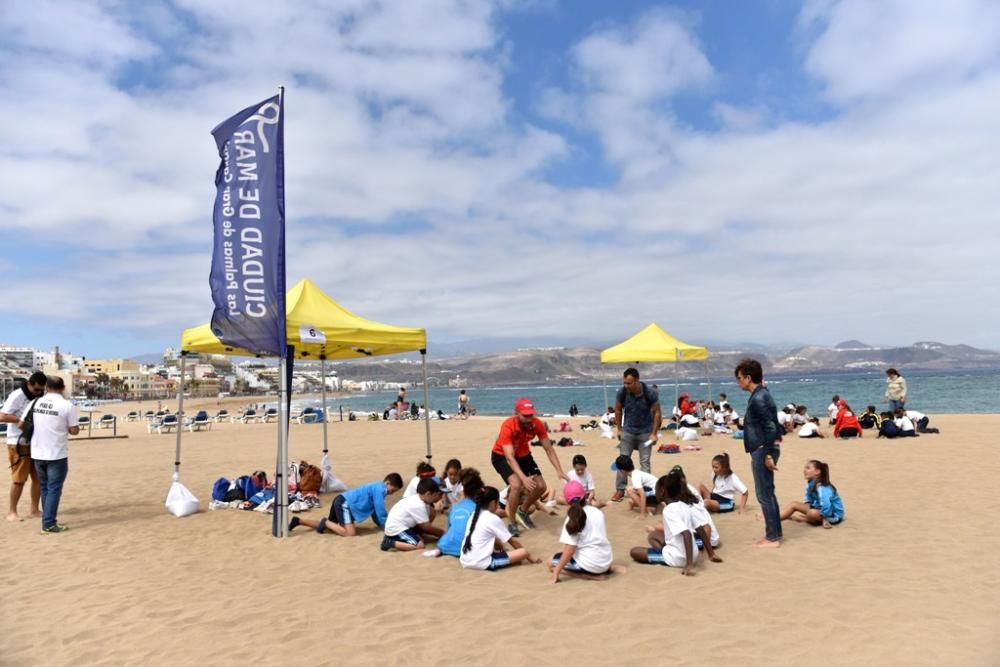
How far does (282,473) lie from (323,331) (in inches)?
73.1

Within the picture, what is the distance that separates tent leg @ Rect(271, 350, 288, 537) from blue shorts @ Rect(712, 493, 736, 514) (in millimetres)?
4810

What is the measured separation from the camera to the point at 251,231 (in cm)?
627

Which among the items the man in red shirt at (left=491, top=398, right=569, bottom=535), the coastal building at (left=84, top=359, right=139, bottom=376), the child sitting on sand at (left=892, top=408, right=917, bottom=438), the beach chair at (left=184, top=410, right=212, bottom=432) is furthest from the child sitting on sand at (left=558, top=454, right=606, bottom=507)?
the coastal building at (left=84, top=359, right=139, bottom=376)

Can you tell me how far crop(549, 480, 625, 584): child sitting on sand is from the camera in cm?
470

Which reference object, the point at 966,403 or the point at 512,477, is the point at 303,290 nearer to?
the point at 512,477

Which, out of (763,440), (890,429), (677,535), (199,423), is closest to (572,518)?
(677,535)

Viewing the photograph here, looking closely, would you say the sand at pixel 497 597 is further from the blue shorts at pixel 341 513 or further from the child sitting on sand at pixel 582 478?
the child sitting on sand at pixel 582 478

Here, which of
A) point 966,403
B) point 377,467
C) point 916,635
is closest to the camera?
point 916,635

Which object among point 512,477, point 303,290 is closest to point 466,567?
point 512,477

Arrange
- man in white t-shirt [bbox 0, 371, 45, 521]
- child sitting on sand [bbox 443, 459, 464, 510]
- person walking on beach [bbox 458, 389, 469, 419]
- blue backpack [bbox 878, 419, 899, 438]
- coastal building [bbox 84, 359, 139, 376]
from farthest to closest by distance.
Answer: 1. coastal building [bbox 84, 359, 139, 376]
2. person walking on beach [bbox 458, 389, 469, 419]
3. blue backpack [bbox 878, 419, 899, 438]
4. child sitting on sand [bbox 443, 459, 464, 510]
5. man in white t-shirt [bbox 0, 371, 45, 521]

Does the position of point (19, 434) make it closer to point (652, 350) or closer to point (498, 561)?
point (498, 561)

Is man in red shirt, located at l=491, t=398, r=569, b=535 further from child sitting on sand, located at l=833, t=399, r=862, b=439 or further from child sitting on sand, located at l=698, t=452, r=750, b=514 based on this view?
child sitting on sand, located at l=833, t=399, r=862, b=439

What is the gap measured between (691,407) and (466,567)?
12724 mm

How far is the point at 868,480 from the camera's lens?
347 inches
